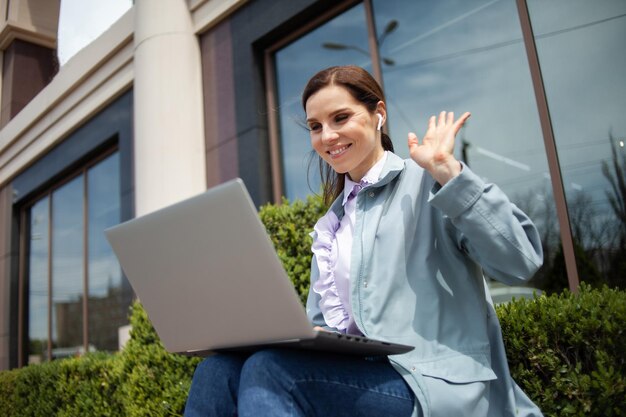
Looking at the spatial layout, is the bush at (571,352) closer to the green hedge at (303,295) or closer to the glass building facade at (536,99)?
the green hedge at (303,295)

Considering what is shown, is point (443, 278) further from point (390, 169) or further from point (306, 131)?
point (306, 131)

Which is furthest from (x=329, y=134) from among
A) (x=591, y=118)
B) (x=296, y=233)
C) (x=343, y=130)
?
(x=591, y=118)

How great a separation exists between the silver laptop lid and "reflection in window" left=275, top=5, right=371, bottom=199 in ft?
10.7

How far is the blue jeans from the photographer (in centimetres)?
141

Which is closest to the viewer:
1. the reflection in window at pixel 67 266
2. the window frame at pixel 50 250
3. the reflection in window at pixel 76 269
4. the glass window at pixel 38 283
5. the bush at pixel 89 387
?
the bush at pixel 89 387

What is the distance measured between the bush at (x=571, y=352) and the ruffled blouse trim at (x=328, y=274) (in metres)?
0.65

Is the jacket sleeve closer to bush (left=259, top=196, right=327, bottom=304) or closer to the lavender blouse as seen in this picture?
the lavender blouse

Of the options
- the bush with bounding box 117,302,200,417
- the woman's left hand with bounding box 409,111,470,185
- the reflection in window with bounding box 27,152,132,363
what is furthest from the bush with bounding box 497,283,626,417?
the reflection in window with bounding box 27,152,132,363

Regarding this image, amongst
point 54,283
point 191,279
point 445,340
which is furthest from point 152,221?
point 54,283

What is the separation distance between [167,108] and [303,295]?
3.14m

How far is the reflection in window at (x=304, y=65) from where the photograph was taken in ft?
16.2

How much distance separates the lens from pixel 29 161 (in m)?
9.00

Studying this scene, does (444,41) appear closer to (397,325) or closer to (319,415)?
(397,325)

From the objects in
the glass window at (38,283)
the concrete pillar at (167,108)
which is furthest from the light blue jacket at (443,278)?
the glass window at (38,283)
